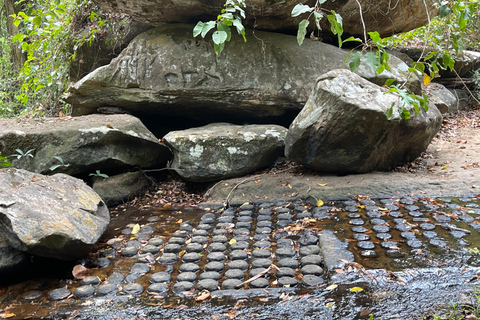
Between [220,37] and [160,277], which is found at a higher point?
[220,37]

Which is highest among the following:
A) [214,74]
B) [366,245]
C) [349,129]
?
[214,74]

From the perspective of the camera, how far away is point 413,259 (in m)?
2.67

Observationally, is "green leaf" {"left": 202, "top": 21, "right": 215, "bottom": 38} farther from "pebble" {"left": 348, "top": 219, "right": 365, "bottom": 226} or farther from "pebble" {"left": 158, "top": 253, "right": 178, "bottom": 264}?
"pebble" {"left": 348, "top": 219, "right": 365, "bottom": 226}

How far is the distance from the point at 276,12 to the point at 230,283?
3.88 metres

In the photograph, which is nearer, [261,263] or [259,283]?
[259,283]

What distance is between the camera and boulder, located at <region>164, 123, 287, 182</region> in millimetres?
4895

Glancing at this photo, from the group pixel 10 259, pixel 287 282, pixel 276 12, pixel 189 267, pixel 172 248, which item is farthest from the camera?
pixel 276 12

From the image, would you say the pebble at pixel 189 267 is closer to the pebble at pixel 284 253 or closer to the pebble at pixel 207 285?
the pebble at pixel 207 285

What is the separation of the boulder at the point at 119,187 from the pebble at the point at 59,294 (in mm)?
2144

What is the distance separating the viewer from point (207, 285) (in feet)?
8.34

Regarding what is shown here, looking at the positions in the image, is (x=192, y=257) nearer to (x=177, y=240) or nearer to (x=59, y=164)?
(x=177, y=240)

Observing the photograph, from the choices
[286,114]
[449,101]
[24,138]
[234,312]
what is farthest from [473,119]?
[24,138]

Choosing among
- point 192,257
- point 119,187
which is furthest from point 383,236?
point 119,187

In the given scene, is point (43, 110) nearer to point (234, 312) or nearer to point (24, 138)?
point (24, 138)
